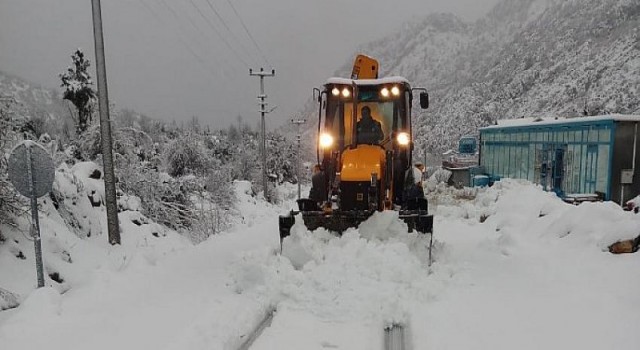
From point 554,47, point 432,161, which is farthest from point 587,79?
point 554,47

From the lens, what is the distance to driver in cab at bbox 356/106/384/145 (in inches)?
308

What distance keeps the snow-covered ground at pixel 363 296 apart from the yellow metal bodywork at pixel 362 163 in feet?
2.53

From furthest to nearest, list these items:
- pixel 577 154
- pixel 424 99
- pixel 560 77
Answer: pixel 560 77, pixel 577 154, pixel 424 99

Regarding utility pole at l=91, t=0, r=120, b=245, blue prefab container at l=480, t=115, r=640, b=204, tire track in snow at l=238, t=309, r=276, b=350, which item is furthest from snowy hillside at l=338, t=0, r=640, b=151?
tire track in snow at l=238, t=309, r=276, b=350

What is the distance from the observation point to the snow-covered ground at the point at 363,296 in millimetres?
4176

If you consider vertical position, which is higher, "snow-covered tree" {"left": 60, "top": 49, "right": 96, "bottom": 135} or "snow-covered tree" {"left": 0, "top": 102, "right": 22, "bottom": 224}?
"snow-covered tree" {"left": 60, "top": 49, "right": 96, "bottom": 135}

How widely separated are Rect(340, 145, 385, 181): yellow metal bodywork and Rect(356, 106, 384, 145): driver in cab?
571 mm

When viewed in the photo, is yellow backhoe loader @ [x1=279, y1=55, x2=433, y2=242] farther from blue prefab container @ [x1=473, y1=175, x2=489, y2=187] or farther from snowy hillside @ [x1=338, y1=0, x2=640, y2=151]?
snowy hillside @ [x1=338, y1=0, x2=640, y2=151]

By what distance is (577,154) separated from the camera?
17531 millimetres

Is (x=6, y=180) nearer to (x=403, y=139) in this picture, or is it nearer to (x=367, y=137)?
(x=367, y=137)

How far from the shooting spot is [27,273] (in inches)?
270

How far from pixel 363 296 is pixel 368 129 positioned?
3695 millimetres

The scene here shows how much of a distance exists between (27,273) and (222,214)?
38.7 ft

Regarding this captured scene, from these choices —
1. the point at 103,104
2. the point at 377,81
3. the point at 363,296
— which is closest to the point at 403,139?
the point at 377,81
